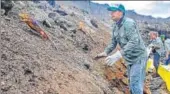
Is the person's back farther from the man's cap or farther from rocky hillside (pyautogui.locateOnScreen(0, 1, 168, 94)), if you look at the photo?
rocky hillside (pyautogui.locateOnScreen(0, 1, 168, 94))

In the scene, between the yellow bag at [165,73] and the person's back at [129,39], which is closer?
the person's back at [129,39]

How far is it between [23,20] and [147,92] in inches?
150

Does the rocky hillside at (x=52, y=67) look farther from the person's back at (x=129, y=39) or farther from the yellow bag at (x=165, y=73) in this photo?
the person's back at (x=129, y=39)

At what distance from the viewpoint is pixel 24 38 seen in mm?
8820

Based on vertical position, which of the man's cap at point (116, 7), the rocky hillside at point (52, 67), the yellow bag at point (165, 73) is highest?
the man's cap at point (116, 7)

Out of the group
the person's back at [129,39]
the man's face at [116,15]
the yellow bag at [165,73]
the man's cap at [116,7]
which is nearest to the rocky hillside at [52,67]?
the yellow bag at [165,73]

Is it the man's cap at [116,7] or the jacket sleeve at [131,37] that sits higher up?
the man's cap at [116,7]

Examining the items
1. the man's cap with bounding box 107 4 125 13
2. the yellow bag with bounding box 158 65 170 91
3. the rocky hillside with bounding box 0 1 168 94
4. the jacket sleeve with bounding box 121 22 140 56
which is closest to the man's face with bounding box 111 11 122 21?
the man's cap with bounding box 107 4 125 13

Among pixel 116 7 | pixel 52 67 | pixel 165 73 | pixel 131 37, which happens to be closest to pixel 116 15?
pixel 116 7

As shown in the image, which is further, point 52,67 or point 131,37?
point 52,67

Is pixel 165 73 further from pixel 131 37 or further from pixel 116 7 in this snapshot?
pixel 116 7

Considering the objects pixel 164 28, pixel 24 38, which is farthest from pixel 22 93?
pixel 164 28

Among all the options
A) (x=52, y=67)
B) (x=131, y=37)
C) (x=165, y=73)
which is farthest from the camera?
(x=165, y=73)

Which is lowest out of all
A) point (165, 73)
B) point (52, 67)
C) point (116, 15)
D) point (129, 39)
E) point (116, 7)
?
point (165, 73)
